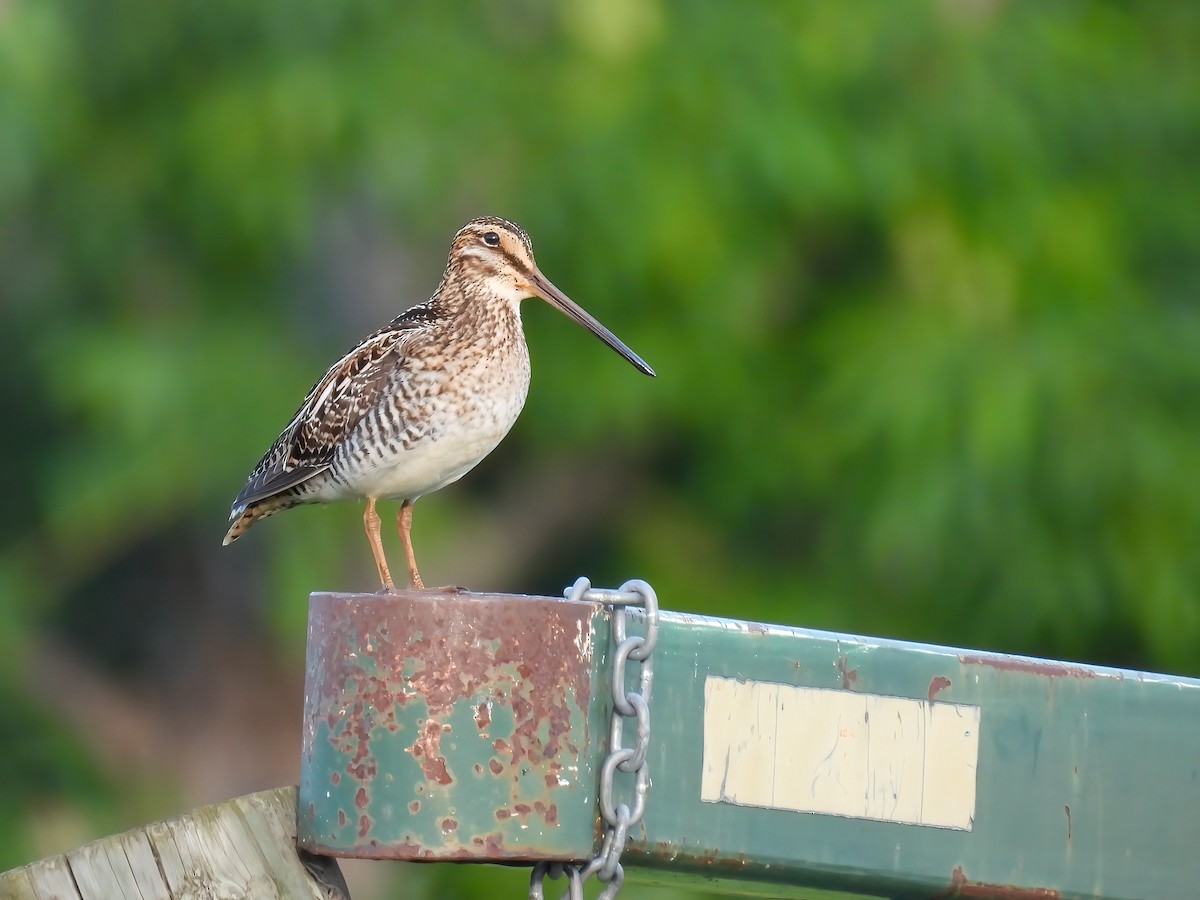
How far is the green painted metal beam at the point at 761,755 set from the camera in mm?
2602

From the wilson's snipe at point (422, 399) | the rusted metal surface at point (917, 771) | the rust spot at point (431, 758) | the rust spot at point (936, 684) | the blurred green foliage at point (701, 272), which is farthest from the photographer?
the blurred green foliage at point (701, 272)

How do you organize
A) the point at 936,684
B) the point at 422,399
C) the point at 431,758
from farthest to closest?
the point at 422,399
the point at 936,684
the point at 431,758

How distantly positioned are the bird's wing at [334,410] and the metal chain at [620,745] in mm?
2257

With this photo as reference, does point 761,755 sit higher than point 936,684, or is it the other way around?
point 936,684

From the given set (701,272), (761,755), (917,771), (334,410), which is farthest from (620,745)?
(701,272)

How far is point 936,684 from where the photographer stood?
2836 millimetres

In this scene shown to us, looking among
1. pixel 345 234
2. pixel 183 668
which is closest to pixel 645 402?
pixel 345 234

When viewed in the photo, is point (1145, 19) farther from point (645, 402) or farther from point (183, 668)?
point (183, 668)

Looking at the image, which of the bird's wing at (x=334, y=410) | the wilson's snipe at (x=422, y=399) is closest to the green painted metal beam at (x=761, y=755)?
the wilson's snipe at (x=422, y=399)

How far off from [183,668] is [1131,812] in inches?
367

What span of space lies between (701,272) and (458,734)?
671 centimetres

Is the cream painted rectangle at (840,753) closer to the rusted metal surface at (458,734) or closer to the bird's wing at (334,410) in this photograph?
the rusted metal surface at (458,734)

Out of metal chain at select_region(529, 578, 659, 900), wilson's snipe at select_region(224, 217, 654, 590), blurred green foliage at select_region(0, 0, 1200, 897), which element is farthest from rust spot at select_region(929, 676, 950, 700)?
blurred green foliage at select_region(0, 0, 1200, 897)

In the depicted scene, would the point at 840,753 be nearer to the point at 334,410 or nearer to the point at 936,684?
the point at 936,684
